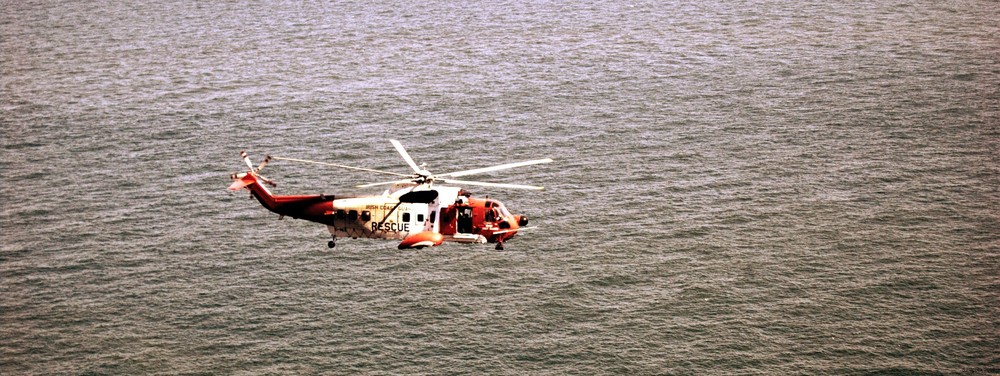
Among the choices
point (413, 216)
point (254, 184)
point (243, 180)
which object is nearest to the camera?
point (243, 180)

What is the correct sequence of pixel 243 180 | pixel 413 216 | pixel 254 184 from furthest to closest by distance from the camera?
pixel 254 184
pixel 413 216
pixel 243 180

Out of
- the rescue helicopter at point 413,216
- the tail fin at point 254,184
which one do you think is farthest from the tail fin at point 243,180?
the rescue helicopter at point 413,216

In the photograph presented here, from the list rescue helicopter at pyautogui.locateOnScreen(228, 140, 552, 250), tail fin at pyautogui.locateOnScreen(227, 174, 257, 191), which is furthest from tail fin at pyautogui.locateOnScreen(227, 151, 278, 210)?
rescue helicopter at pyautogui.locateOnScreen(228, 140, 552, 250)

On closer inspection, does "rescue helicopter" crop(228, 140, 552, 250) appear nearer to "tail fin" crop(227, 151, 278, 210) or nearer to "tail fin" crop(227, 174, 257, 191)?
"tail fin" crop(227, 151, 278, 210)

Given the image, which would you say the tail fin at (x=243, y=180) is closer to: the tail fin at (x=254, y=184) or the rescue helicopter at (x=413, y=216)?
the tail fin at (x=254, y=184)

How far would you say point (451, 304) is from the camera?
17262 centimetres

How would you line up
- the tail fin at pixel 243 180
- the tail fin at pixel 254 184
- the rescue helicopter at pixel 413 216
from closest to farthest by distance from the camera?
1. the tail fin at pixel 243 180
2. the tail fin at pixel 254 184
3. the rescue helicopter at pixel 413 216

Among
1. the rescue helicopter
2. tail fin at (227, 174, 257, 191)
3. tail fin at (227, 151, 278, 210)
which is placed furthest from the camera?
the rescue helicopter

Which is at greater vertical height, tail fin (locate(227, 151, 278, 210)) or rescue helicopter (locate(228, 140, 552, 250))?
tail fin (locate(227, 151, 278, 210))

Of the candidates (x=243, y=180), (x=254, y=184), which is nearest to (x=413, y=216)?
(x=254, y=184)

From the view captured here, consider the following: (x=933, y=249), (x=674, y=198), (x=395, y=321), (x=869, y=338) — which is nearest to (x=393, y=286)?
(x=395, y=321)

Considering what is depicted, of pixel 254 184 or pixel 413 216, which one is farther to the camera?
pixel 254 184

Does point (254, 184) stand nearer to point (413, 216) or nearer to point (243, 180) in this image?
point (243, 180)

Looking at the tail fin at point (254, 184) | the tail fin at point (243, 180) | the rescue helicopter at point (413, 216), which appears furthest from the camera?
the rescue helicopter at point (413, 216)
